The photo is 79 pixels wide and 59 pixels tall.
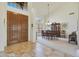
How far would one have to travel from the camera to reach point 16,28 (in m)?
8.01

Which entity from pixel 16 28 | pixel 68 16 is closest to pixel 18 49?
pixel 16 28

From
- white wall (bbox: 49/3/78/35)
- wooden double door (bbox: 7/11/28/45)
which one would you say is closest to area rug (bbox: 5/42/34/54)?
wooden double door (bbox: 7/11/28/45)

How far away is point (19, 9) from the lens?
323 inches

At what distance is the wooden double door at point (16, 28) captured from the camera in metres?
7.32

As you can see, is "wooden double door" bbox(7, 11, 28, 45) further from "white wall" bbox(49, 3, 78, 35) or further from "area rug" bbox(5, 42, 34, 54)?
"white wall" bbox(49, 3, 78, 35)

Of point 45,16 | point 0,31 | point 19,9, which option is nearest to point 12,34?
point 19,9

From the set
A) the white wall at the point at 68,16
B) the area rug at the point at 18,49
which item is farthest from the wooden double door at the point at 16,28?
the white wall at the point at 68,16

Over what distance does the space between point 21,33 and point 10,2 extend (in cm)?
218

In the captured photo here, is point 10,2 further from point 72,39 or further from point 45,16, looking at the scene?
point 45,16

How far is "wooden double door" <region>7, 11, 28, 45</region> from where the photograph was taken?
732 cm

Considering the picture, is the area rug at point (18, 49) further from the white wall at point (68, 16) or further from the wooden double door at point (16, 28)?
the white wall at point (68, 16)

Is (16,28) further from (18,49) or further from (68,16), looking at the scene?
(68,16)

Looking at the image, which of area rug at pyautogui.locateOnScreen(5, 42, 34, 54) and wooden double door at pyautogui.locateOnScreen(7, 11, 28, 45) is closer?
area rug at pyautogui.locateOnScreen(5, 42, 34, 54)

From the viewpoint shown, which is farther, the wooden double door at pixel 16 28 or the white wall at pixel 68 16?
the white wall at pixel 68 16
